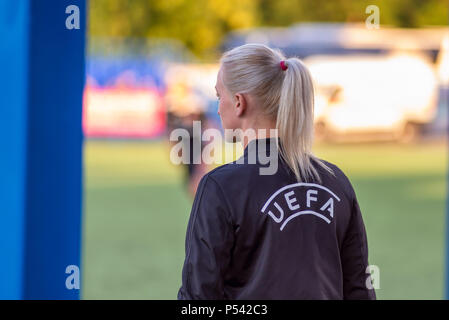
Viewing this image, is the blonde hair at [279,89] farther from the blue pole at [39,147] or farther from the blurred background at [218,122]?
the blue pole at [39,147]

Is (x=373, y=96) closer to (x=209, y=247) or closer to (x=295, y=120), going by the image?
(x=295, y=120)

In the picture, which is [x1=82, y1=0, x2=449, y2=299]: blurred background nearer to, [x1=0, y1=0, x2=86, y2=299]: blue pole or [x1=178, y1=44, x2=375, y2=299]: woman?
[x1=178, y1=44, x2=375, y2=299]: woman

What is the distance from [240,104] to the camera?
7.34 feet

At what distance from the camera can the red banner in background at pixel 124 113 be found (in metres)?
23.4

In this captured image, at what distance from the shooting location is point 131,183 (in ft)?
46.3

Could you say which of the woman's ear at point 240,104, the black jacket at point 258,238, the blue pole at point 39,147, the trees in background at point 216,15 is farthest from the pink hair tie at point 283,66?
the trees in background at point 216,15

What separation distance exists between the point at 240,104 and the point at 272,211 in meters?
0.34

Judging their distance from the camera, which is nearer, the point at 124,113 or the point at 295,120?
the point at 295,120

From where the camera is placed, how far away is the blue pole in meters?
2.53

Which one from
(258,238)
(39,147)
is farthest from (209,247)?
(39,147)

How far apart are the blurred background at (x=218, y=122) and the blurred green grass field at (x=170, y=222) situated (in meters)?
0.03

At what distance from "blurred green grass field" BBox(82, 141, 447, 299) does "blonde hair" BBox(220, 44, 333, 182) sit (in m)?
4.05
